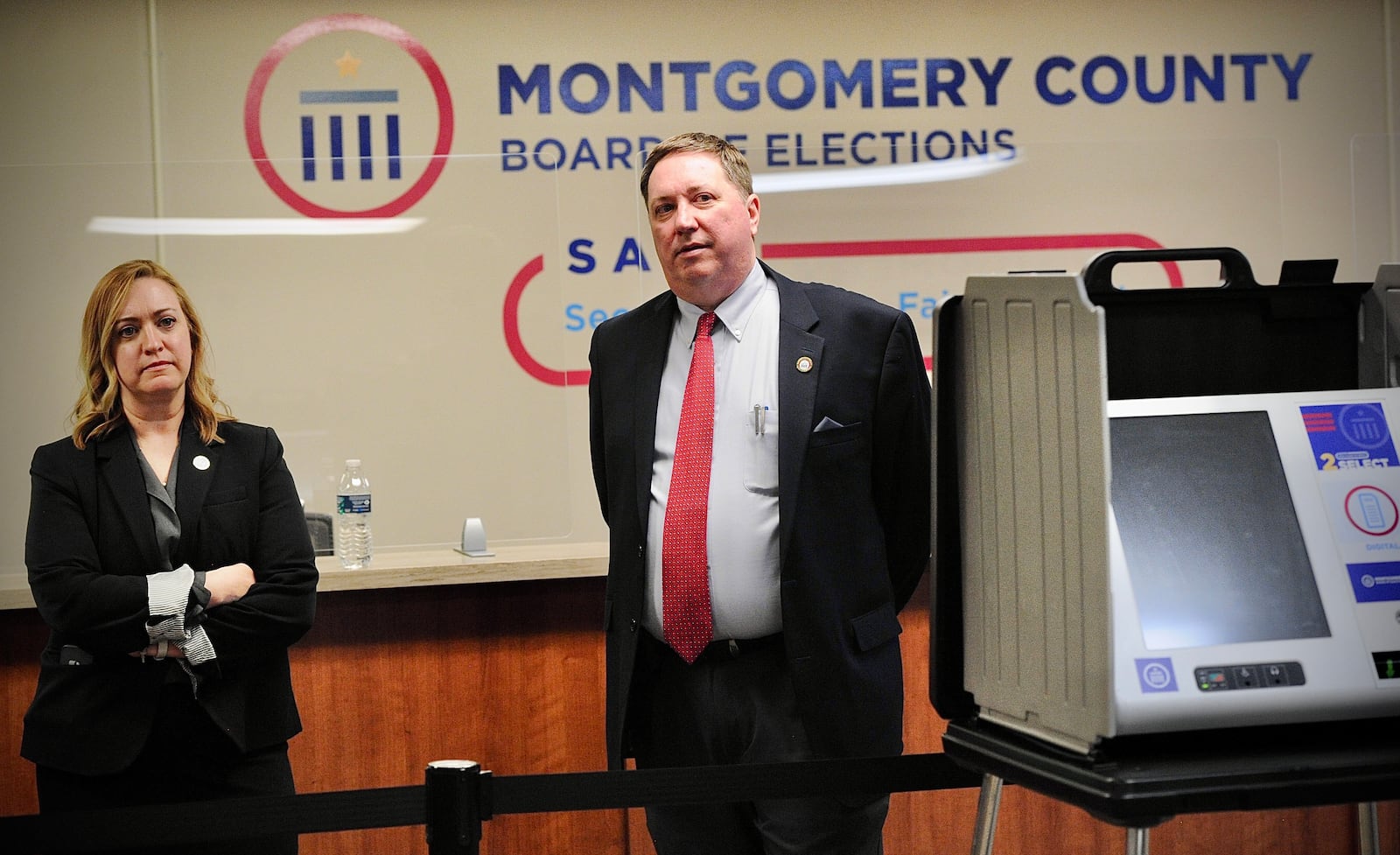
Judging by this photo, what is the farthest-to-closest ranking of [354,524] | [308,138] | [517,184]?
[308,138] < [517,184] < [354,524]

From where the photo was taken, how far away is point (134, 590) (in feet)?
8.38

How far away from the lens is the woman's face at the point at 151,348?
2.79 m

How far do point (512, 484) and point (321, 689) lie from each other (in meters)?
0.78

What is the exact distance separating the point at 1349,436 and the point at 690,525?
3.21 ft

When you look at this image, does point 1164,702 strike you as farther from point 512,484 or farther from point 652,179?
point 512,484

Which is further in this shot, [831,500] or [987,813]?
[831,500]

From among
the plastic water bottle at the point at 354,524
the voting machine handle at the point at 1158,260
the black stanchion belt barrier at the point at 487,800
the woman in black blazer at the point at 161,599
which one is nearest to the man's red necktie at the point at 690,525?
the black stanchion belt barrier at the point at 487,800

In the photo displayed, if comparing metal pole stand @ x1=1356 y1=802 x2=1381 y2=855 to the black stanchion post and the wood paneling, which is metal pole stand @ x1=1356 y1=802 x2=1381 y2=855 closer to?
the black stanchion post

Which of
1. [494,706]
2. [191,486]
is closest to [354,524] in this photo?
[494,706]

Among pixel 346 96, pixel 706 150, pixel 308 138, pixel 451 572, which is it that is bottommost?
pixel 451 572

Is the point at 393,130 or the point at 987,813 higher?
the point at 393,130

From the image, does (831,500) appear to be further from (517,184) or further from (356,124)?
(356,124)

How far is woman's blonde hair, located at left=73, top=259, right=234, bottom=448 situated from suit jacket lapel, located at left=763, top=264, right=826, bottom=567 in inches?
52.3

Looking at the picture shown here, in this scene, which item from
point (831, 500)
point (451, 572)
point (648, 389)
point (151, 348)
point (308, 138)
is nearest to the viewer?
point (831, 500)
